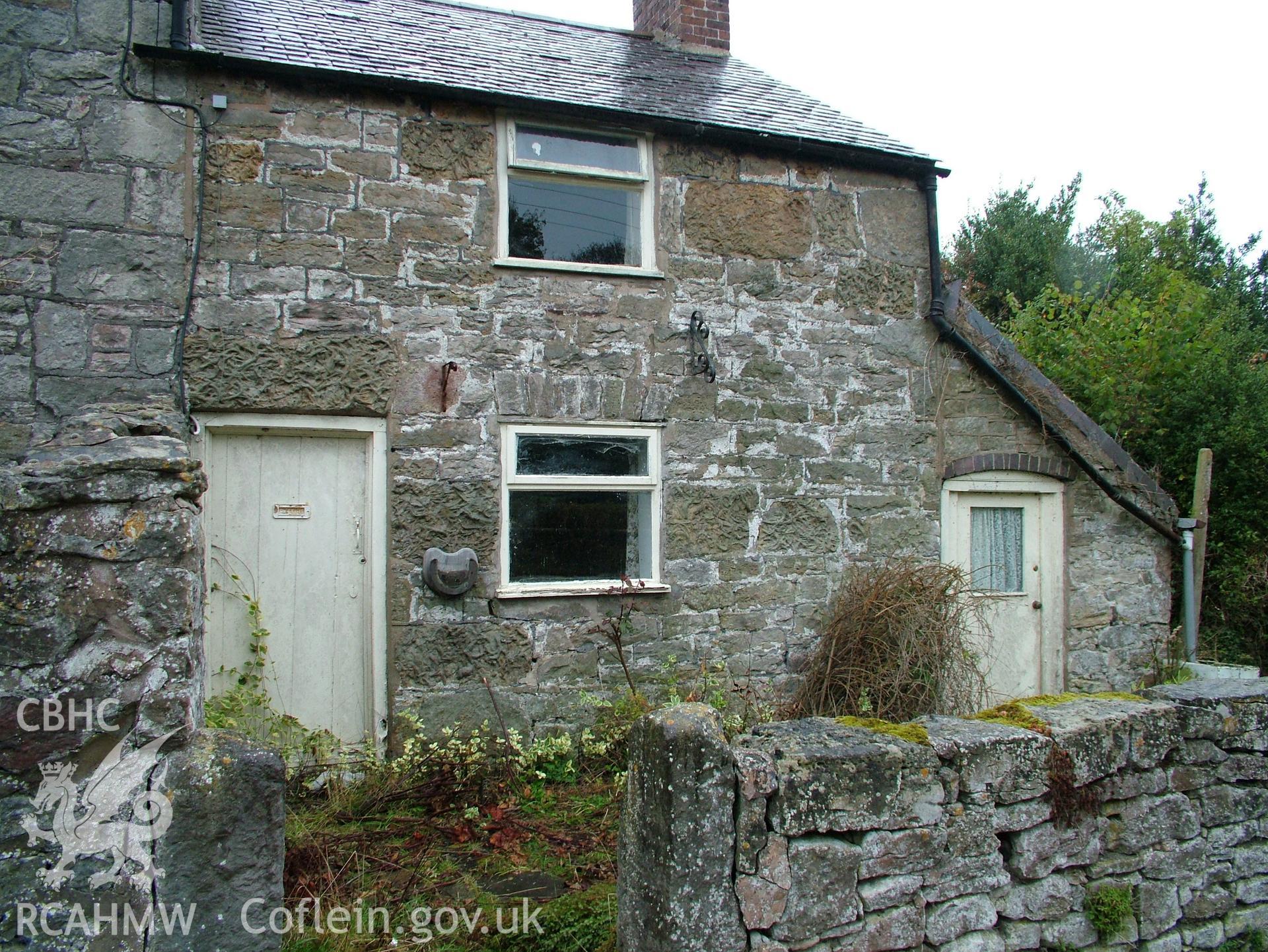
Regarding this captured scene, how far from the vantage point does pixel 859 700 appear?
5656 millimetres

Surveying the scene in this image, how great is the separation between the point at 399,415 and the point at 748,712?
3.16 m

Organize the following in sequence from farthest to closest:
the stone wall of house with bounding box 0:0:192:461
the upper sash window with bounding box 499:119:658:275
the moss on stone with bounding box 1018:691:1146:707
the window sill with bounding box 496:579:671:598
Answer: the upper sash window with bounding box 499:119:658:275
the window sill with bounding box 496:579:671:598
the stone wall of house with bounding box 0:0:192:461
the moss on stone with bounding box 1018:691:1146:707

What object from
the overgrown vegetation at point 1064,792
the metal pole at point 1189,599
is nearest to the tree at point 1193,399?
the metal pole at point 1189,599

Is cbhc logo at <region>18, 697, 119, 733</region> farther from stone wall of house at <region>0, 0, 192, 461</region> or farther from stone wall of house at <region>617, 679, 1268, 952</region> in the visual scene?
stone wall of house at <region>0, 0, 192, 461</region>

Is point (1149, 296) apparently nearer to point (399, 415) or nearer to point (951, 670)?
point (951, 670)

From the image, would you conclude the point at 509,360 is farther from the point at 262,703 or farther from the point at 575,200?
the point at 262,703

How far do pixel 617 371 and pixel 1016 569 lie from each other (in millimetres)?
3914

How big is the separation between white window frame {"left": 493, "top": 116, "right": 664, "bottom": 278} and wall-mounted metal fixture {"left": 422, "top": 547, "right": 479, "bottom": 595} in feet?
6.52

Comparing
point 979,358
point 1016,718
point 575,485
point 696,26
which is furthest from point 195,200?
point 979,358

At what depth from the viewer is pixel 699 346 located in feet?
20.7

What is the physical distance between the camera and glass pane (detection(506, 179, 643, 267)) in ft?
20.0

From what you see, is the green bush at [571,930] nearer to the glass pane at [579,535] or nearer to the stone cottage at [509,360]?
the stone cottage at [509,360]

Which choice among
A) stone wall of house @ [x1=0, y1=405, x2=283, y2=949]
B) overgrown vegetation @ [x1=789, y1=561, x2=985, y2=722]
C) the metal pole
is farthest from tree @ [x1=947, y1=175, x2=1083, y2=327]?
stone wall of house @ [x1=0, y1=405, x2=283, y2=949]

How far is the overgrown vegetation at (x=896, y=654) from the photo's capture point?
5637 mm
